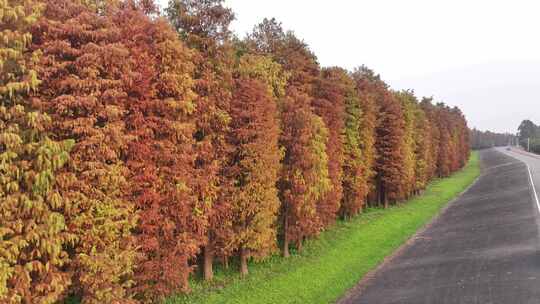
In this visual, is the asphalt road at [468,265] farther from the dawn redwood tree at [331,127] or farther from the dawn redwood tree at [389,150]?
the dawn redwood tree at [389,150]

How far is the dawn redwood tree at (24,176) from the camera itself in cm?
1155

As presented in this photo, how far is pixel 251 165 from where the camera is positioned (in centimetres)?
2288

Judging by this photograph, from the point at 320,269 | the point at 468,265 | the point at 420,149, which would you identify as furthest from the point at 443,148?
the point at 320,269

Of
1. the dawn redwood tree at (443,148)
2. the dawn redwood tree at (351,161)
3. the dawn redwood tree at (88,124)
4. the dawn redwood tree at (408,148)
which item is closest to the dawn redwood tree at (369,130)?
the dawn redwood tree at (351,161)

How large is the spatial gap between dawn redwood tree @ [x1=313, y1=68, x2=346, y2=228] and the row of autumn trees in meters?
2.64

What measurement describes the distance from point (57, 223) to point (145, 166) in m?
4.95

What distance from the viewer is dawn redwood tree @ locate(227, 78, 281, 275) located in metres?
22.8

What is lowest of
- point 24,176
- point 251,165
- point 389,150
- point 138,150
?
point 251,165

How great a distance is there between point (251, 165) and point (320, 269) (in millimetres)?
7680

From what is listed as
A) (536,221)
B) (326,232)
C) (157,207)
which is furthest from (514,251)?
(157,207)

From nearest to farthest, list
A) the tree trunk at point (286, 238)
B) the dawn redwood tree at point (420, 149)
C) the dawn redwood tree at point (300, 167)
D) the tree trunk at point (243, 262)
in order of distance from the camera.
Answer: the tree trunk at point (243, 262) < the dawn redwood tree at point (300, 167) < the tree trunk at point (286, 238) < the dawn redwood tree at point (420, 149)

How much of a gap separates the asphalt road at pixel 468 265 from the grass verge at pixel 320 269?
1226mm

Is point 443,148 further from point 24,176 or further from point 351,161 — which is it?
point 24,176

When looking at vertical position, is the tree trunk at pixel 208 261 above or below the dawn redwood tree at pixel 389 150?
below
